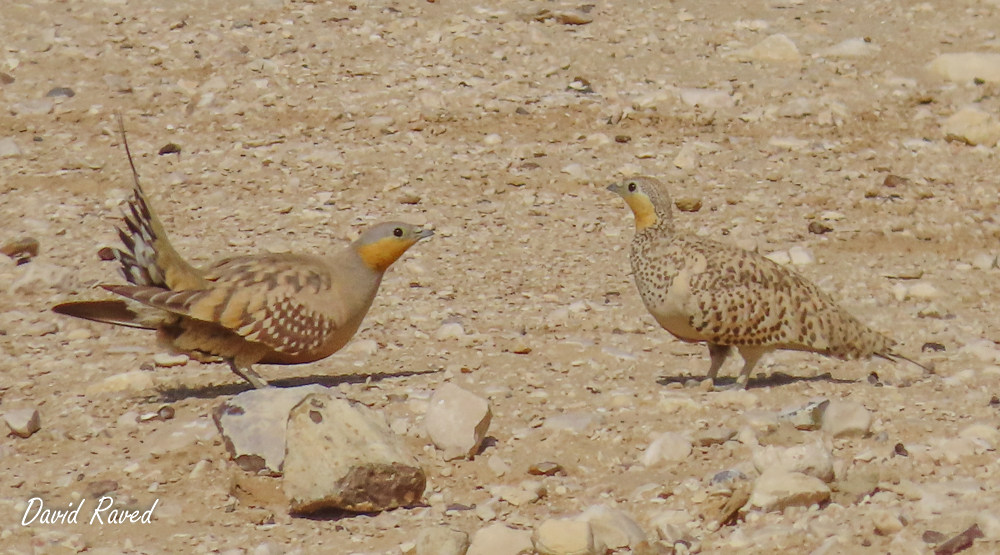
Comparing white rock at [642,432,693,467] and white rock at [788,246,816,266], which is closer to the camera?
white rock at [642,432,693,467]

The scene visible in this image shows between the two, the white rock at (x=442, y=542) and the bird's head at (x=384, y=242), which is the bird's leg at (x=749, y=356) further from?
the white rock at (x=442, y=542)

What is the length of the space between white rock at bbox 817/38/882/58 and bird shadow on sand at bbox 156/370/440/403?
5.96 m

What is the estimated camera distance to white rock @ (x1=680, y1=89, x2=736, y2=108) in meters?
10.2

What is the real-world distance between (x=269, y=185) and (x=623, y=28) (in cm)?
378

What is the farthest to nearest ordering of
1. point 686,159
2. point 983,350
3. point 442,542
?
1. point 686,159
2. point 983,350
3. point 442,542

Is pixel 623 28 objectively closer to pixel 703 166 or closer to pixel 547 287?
pixel 703 166

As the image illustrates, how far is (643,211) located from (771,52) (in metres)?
4.68

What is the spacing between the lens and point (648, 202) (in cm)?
682

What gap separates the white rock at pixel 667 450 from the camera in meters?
5.14

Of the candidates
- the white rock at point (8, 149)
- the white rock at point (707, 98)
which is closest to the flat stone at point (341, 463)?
the white rock at point (8, 149)

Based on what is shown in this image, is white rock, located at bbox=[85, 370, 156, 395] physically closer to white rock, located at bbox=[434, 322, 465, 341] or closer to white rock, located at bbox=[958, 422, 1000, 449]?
white rock, located at bbox=[434, 322, 465, 341]

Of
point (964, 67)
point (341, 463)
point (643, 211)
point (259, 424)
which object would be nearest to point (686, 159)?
point (643, 211)

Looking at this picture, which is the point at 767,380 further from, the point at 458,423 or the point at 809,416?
the point at 458,423

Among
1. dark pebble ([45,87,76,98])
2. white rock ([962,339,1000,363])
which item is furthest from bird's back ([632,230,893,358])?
dark pebble ([45,87,76,98])
